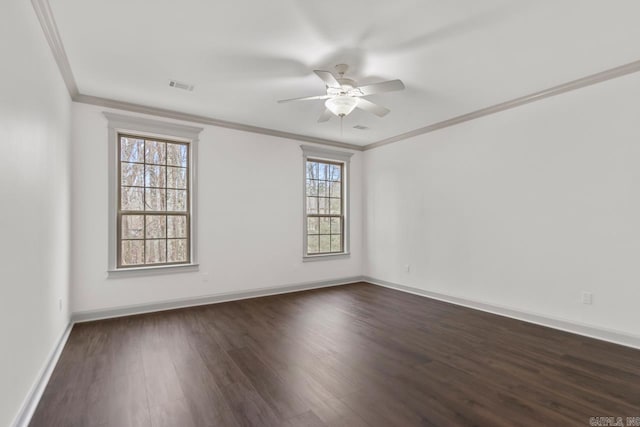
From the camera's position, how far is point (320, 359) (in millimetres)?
2822

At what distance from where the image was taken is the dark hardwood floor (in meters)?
2.03

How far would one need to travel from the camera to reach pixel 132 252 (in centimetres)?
426

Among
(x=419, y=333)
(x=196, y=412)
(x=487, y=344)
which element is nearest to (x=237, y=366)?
(x=196, y=412)

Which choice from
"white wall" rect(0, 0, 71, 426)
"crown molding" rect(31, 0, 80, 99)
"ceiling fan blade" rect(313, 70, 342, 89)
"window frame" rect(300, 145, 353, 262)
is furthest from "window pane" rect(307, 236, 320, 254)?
"crown molding" rect(31, 0, 80, 99)

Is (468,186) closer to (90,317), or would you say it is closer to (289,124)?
(289,124)

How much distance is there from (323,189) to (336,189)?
0.33 m

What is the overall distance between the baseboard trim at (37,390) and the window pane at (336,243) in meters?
4.27

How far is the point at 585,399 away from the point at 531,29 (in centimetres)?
281

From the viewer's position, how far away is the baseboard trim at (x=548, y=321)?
10.3ft

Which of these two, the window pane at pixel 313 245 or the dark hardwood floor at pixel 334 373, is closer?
the dark hardwood floor at pixel 334 373

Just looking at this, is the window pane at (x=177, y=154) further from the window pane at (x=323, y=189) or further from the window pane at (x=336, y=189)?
the window pane at (x=336, y=189)

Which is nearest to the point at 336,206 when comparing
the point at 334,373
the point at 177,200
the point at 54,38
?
the point at 177,200

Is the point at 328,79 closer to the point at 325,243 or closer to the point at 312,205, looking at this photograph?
the point at 312,205

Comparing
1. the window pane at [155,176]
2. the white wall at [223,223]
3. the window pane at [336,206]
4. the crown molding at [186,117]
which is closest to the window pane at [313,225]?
the white wall at [223,223]
